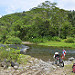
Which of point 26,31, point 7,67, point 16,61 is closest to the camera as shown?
point 7,67

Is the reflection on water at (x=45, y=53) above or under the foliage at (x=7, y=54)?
under

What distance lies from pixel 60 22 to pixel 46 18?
4.29m

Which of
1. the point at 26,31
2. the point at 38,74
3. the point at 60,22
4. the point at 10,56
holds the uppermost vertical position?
the point at 60,22

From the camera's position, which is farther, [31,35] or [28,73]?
[31,35]

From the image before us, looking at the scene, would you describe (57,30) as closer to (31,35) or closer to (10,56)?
(31,35)

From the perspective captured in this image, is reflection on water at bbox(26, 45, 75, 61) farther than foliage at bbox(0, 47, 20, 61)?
Yes

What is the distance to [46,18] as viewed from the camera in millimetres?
33375

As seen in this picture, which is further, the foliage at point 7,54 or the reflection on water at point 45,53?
the reflection on water at point 45,53

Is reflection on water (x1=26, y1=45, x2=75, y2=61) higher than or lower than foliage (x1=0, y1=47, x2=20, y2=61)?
lower

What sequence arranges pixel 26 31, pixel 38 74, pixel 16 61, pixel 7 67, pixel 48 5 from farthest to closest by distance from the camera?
1. pixel 26 31
2. pixel 48 5
3. pixel 16 61
4. pixel 7 67
5. pixel 38 74

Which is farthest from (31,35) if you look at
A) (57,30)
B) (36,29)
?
(57,30)

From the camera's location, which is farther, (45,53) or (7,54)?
(45,53)

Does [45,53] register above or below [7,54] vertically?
below

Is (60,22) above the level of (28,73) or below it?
above
